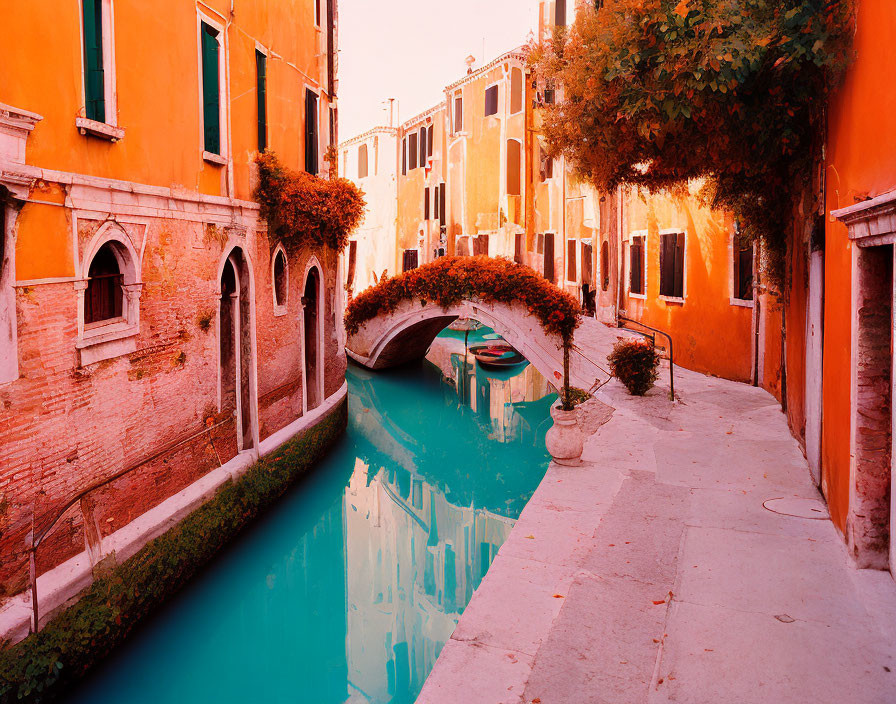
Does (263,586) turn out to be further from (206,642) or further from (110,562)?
(110,562)

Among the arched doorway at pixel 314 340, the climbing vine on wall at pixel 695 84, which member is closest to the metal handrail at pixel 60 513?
the arched doorway at pixel 314 340

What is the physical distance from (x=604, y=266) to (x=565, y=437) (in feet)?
36.4

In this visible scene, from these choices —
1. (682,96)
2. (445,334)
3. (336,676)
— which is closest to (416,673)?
(336,676)

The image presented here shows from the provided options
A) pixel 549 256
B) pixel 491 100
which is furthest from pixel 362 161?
pixel 549 256

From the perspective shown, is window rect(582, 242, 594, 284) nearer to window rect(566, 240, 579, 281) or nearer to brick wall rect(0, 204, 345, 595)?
window rect(566, 240, 579, 281)

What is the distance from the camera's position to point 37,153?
17.6 feet

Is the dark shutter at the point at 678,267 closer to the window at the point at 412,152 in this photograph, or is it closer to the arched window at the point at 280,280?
the arched window at the point at 280,280

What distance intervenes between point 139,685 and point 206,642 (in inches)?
35.8

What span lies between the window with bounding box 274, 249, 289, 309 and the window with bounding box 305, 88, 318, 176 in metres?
1.96

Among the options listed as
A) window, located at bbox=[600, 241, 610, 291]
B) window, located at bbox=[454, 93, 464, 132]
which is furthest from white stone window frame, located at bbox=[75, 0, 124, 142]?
window, located at bbox=[454, 93, 464, 132]

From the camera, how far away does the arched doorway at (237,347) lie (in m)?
9.04

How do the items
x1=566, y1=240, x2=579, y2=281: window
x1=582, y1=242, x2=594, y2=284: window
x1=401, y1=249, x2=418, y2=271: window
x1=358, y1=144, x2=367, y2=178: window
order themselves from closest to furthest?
x1=582, y1=242, x2=594, y2=284: window
x1=566, y1=240, x2=579, y2=281: window
x1=401, y1=249, x2=418, y2=271: window
x1=358, y1=144, x2=367, y2=178: window

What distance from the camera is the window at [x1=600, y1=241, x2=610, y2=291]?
57.6 ft

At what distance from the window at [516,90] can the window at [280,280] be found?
13.5 metres
